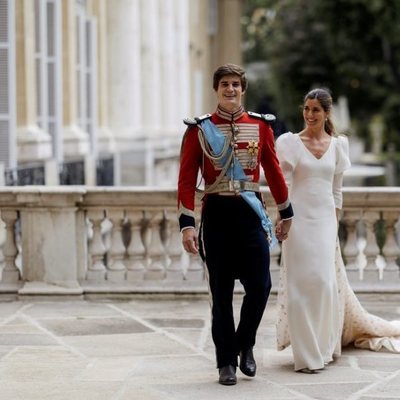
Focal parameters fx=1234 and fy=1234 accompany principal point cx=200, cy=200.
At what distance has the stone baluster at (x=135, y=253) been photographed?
35.0 ft

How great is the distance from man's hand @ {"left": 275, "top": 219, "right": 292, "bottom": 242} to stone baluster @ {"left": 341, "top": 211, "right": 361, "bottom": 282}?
3.06 meters

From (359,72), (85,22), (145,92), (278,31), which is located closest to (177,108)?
(145,92)

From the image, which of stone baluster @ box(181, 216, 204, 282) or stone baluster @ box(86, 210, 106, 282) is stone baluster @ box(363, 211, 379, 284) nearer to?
stone baluster @ box(181, 216, 204, 282)

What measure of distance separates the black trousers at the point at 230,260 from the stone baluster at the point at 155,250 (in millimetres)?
3313

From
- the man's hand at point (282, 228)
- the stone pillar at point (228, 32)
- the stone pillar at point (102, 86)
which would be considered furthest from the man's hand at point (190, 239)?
the stone pillar at point (228, 32)

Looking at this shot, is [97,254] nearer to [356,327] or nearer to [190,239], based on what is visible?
[356,327]

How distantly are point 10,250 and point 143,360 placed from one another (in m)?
2.86

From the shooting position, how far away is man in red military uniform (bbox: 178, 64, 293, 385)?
7227 millimetres

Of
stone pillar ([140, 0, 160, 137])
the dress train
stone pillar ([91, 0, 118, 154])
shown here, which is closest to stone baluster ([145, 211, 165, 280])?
the dress train

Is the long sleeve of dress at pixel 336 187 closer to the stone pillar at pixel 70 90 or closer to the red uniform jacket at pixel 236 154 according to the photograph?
the red uniform jacket at pixel 236 154

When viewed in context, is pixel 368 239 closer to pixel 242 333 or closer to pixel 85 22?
pixel 242 333

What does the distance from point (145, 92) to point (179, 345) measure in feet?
64.4

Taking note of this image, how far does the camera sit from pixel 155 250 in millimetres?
10781

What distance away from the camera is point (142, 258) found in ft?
35.5
